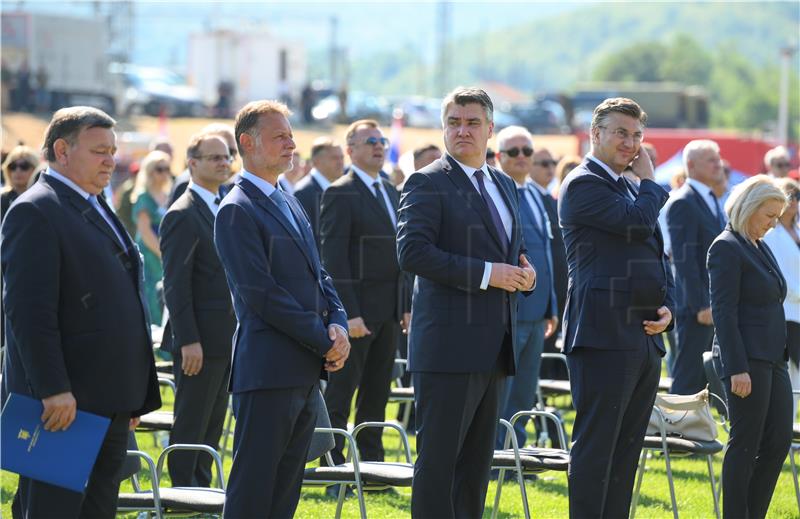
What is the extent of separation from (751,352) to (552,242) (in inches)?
136

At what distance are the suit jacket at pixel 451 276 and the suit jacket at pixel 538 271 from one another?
2874mm

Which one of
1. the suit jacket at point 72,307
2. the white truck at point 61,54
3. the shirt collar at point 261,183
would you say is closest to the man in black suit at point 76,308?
the suit jacket at point 72,307

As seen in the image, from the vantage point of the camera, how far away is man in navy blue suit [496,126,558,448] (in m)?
8.70

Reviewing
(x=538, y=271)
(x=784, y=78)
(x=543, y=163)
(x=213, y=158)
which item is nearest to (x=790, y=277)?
(x=538, y=271)

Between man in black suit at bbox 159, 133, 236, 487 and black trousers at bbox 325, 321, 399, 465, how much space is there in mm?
937

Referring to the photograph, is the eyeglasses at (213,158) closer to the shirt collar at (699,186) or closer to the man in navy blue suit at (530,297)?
the man in navy blue suit at (530,297)

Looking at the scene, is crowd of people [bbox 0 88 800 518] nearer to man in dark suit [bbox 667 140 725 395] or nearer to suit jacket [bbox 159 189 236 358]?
suit jacket [bbox 159 189 236 358]

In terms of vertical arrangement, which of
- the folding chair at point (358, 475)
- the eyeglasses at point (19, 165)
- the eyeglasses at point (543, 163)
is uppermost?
the eyeglasses at point (543, 163)

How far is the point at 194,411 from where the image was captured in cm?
742

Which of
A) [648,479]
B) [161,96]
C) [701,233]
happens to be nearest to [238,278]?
[648,479]

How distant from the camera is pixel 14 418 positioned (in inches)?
189

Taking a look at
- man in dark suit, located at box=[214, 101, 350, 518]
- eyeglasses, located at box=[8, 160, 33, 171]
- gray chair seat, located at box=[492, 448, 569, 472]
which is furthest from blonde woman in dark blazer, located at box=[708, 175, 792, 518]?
eyeglasses, located at box=[8, 160, 33, 171]

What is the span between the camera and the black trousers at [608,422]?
5969 mm

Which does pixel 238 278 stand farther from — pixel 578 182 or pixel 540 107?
pixel 540 107
